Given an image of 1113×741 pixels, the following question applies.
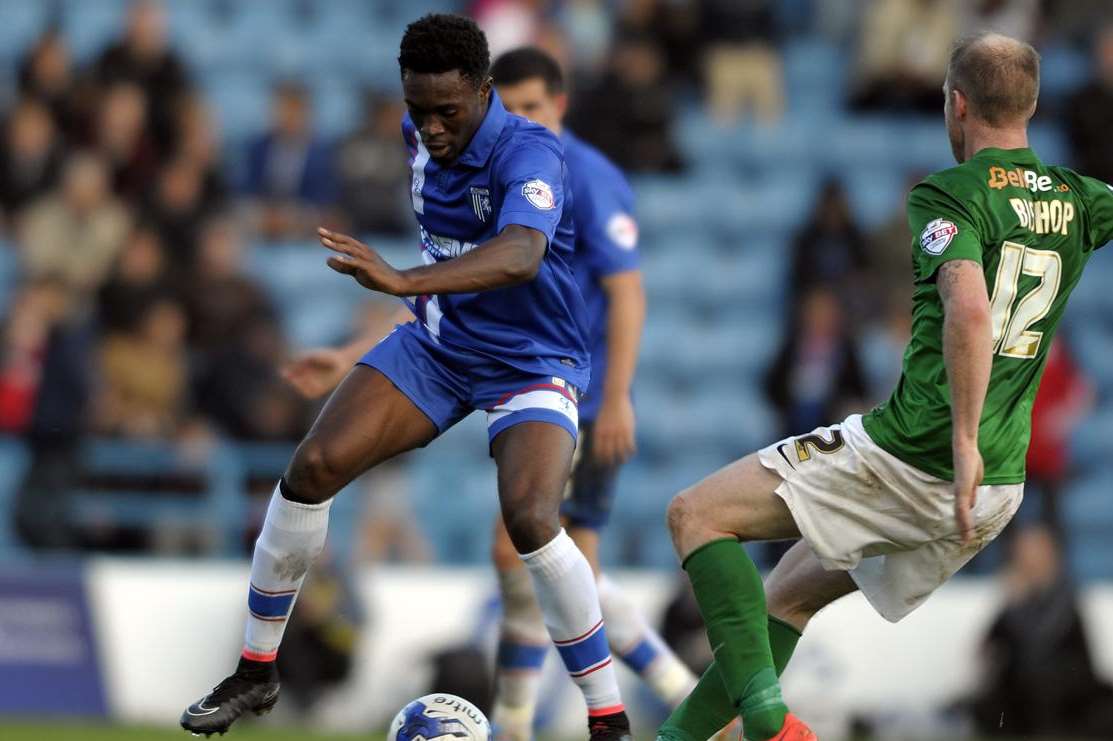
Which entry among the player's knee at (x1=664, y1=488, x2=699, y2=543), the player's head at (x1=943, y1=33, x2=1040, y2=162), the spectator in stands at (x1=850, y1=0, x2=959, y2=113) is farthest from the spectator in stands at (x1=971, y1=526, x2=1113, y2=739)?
the player's head at (x1=943, y1=33, x2=1040, y2=162)

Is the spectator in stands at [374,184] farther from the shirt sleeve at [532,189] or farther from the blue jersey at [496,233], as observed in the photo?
the shirt sleeve at [532,189]

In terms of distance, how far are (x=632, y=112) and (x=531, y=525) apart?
9.32 metres

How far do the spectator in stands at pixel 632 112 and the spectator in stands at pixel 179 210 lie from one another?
294 centimetres

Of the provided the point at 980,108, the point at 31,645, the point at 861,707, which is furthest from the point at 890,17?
the point at 980,108

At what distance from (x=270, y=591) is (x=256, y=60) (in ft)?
34.6

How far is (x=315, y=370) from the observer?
7.12m

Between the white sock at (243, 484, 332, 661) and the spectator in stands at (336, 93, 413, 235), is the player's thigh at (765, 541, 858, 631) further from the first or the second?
the spectator in stands at (336, 93, 413, 235)

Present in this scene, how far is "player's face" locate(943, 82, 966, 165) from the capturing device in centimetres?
593

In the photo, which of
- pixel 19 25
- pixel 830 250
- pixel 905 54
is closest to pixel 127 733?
pixel 830 250

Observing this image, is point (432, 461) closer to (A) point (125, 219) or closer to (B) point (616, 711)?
(A) point (125, 219)

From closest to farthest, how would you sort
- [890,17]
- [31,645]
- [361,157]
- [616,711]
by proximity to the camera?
[616,711]
[31,645]
[361,157]
[890,17]

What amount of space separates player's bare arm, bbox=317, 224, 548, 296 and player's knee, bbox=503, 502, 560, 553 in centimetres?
74

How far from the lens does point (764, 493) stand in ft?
19.9

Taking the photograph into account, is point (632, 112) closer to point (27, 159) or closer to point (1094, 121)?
point (1094, 121)
